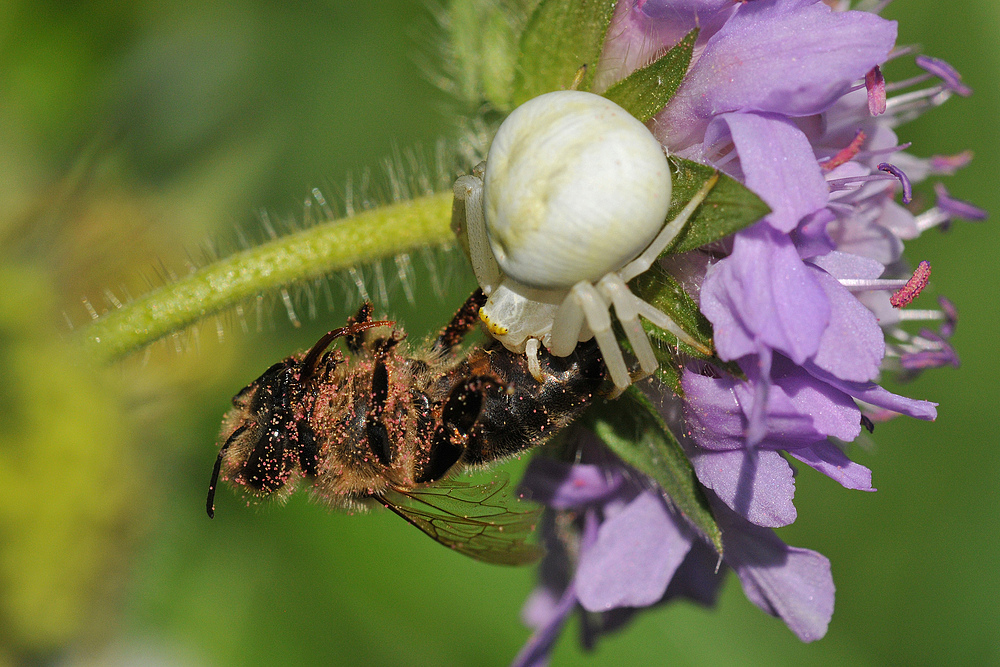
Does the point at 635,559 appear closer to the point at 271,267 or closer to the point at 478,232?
the point at 478,232

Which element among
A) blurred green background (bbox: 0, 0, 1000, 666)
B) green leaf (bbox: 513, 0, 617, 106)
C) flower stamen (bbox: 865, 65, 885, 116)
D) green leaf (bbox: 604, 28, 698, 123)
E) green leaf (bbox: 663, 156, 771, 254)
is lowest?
blurred green background (bbox: 0, 0, 1000, 666)

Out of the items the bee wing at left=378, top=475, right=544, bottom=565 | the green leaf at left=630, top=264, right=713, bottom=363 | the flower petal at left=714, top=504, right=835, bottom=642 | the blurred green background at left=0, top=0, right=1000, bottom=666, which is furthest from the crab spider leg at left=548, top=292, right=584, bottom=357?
the blurred green background at left=0, top=0, right=1000, bottom=666

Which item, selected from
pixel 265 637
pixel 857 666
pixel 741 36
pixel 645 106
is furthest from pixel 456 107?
pixel 857 666

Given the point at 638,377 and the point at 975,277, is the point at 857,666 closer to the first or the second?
the point at 975,277

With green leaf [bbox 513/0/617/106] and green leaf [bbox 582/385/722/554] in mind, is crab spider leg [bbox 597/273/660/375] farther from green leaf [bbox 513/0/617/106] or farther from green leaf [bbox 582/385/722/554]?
green leaf [bbox 513/0/617/106]

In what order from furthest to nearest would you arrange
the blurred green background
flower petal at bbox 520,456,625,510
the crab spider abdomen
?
1. the blurred green background
2. flower petal at bbox 520,456,625,510
3. the crab spider abdomen
